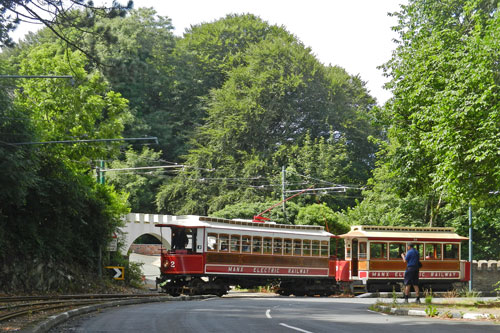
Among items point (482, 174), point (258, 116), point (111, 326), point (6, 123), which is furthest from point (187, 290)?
point (258, 116)

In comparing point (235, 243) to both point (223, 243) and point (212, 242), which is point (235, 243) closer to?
point (223, 243)

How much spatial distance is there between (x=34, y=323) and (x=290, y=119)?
45.3 meters

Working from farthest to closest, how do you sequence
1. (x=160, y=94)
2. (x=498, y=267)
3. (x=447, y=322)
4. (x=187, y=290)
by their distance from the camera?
Result: (x=160, y=94) → (x=498, y=267) → (x=187, y=290) → (x=447, y=322)

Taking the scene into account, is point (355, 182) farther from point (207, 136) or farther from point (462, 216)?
point (462, 216)

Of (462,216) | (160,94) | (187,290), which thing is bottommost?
(187,290)

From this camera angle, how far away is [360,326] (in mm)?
14250

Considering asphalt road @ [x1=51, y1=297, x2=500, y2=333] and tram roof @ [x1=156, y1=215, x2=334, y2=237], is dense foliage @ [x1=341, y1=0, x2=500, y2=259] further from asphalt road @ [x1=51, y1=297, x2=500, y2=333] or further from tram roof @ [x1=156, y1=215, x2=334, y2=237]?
asphalt road @ [x1=51, y1=297, x2=500, y2=333]

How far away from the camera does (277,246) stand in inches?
1308

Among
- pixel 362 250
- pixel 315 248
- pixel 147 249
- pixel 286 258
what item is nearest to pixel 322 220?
pixel 362 250

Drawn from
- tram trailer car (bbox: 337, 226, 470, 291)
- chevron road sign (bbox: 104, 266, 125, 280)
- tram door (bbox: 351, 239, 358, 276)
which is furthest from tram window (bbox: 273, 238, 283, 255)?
chevron road sign (bbox: 104, 266, 125, 280)

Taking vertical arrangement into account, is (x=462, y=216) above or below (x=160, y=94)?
below

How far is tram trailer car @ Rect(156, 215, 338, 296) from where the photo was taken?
30.1 metres

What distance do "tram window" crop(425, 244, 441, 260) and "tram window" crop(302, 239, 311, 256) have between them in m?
6.64

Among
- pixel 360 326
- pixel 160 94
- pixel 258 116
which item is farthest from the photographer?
pixel 160 94
